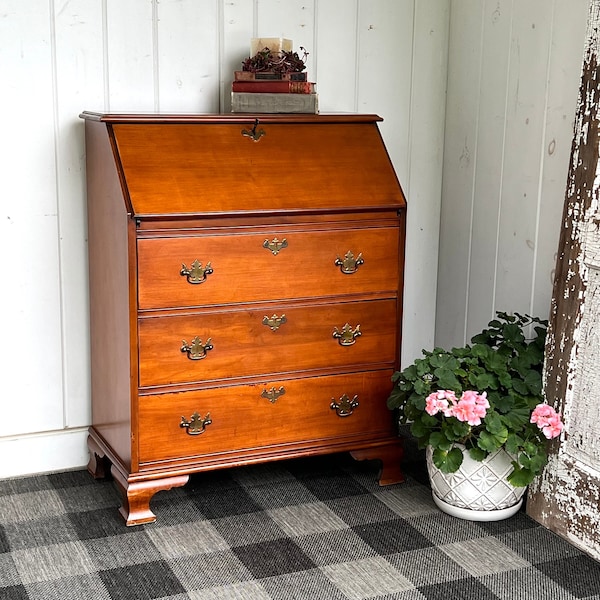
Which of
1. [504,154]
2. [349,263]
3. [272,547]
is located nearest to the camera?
[272,547]

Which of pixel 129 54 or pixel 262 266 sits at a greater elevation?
pixel 129 54

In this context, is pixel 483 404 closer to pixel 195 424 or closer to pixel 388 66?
pixel 195 424

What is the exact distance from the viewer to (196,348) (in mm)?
2469

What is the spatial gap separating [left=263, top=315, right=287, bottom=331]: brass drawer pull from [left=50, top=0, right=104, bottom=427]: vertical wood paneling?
655 mm

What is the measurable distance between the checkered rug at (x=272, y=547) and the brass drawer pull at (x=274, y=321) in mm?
530

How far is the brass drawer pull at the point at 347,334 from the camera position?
2.65 metres

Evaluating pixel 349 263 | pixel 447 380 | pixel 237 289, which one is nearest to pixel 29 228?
pixel 237 289

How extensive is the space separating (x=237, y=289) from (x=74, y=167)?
0.69 meters

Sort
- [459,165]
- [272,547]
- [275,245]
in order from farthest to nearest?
[459,165], [275,245], [272,547]

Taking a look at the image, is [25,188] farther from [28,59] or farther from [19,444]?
[19,444]

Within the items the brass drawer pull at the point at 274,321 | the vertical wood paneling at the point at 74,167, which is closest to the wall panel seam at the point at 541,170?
the brass drawer pull at the point at 274,321

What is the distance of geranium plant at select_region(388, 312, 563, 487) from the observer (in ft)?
7.97

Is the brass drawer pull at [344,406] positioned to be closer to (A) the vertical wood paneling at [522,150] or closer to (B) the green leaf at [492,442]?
(B) the green leaf at [492,442]

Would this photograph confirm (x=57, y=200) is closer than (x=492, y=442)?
No
